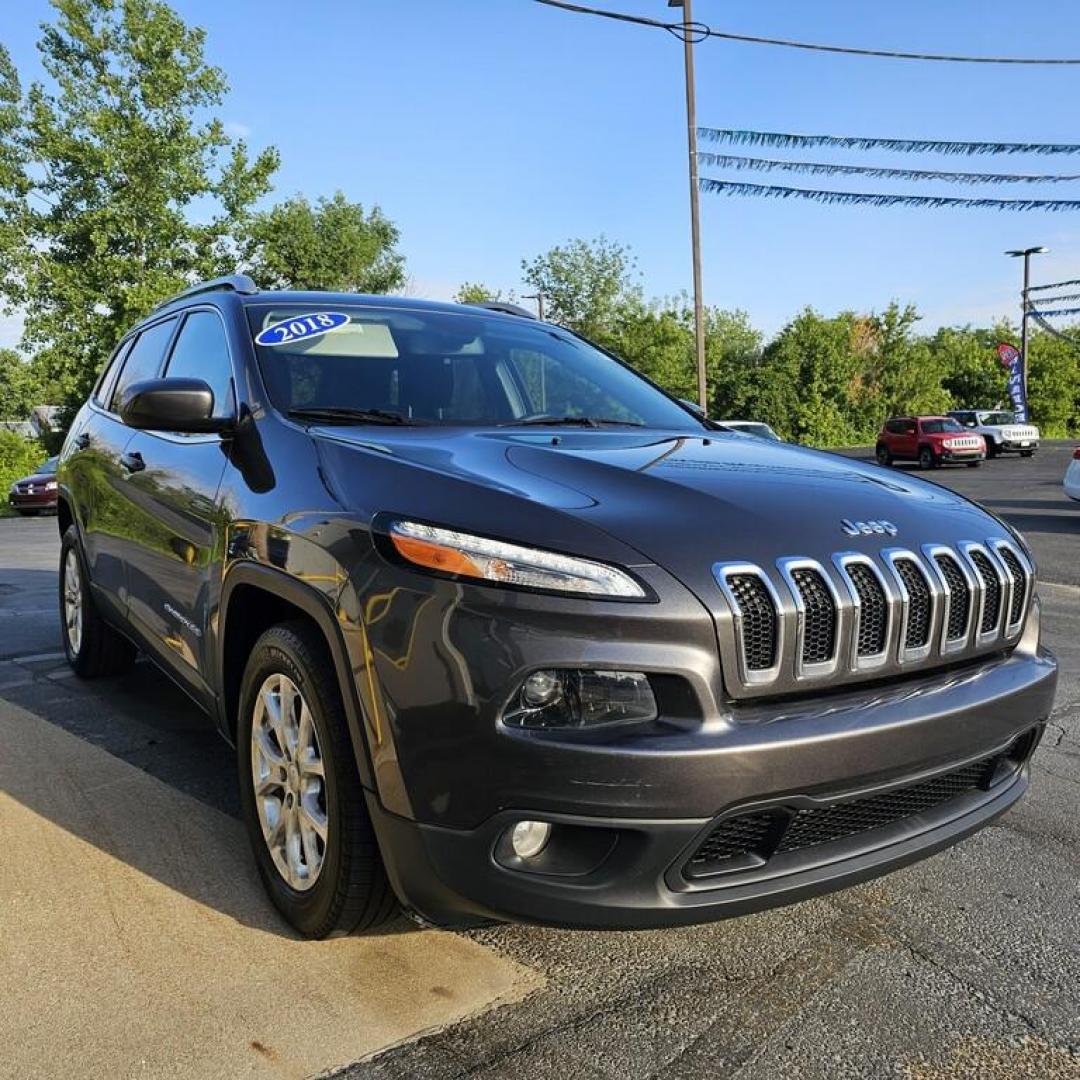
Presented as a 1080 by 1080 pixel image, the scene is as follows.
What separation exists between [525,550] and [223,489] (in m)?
1.24

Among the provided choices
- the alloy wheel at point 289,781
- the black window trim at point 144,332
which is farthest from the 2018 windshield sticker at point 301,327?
the alloy wheel at point 289,781

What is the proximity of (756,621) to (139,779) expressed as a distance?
2549 mm

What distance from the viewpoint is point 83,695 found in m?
4.63

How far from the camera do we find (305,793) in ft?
7.69

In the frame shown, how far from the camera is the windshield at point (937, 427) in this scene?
92.8 feet

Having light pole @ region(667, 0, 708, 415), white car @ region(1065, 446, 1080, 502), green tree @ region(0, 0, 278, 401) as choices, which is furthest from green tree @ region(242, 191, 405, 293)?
white car @ region(1065, 446, 1080, 502)

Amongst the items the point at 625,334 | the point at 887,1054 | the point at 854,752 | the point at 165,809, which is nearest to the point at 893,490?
the point at 854,752

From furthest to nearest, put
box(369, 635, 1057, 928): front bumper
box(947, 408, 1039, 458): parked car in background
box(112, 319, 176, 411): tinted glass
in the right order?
box(947, 408, 1039, 458): parked car in background, box(112, 319, 176, 411): tinted glass, box(369, 635, 1057, 928): front bumper

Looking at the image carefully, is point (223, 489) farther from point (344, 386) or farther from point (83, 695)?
point (83, 695)

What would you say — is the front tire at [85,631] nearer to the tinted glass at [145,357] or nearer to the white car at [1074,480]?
the tinted glass at [145,357]

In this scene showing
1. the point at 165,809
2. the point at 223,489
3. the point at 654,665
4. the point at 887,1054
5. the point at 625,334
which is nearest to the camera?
the point at 654,665

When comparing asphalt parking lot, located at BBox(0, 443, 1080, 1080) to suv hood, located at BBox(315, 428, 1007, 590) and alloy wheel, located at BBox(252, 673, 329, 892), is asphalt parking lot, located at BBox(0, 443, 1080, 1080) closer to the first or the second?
alloy wheel, located at BBox(252, 673, 329, 892)

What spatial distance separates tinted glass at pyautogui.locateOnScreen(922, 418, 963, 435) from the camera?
2830 centimetres

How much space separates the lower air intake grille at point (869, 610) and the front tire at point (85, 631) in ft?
11.9
